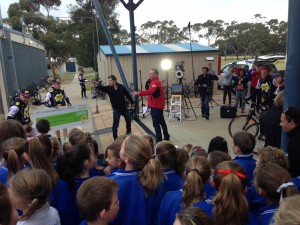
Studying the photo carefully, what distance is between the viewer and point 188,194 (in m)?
2.06

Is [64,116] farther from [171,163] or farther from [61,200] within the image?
[171,163]

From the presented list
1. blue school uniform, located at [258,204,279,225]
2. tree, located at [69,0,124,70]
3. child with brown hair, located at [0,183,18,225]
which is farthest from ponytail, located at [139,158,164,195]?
tree, located at [69,0,124,70]

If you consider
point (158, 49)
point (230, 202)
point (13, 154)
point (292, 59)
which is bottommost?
point (230, 202)

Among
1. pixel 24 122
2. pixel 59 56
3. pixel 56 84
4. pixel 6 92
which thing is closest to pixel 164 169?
pixel 24 122

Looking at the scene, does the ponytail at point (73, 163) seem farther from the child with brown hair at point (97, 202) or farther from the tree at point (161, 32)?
the tree at point (161, 32)

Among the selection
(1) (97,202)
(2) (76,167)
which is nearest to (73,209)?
(2) (76,167)

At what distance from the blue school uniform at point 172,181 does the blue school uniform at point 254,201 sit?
602mm

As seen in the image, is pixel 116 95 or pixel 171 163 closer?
pixel 171 163

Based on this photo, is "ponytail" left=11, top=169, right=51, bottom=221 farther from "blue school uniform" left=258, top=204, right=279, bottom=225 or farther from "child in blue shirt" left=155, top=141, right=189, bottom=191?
"blue school uniform" left=258, top=204, right=279, bottom=225

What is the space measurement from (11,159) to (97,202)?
1335 mm

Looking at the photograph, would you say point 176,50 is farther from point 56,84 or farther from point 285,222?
point 285,222

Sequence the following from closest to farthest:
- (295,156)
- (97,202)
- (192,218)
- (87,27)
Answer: (192,218) < (97,202) < (295,156) < (87,27)

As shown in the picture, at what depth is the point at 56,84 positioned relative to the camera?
24.5 ft

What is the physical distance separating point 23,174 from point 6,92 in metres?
12.2
